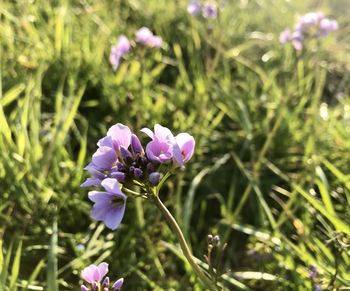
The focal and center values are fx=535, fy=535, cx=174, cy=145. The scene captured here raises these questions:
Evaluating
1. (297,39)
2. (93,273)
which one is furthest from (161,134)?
(297,39)

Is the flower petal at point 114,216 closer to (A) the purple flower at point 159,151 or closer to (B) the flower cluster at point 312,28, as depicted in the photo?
(A) the purple flower at point 159,151

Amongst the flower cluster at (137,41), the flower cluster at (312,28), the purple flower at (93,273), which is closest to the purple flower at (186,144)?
the purple flower at (93,273)

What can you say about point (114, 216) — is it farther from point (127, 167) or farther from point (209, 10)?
point (209, 10)

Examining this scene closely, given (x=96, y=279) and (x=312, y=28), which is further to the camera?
(x=312, y=28)

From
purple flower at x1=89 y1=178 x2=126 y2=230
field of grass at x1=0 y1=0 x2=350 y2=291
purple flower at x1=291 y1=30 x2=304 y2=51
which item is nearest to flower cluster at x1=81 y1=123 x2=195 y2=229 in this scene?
purple flower at x1=89 y1=178 x2=126 y2=230

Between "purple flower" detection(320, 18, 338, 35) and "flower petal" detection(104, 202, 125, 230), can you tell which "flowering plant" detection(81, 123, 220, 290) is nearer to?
"flower petal" detection(104, 202, 125, 230)

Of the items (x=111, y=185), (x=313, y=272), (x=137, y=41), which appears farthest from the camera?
(x=137, y=41)
